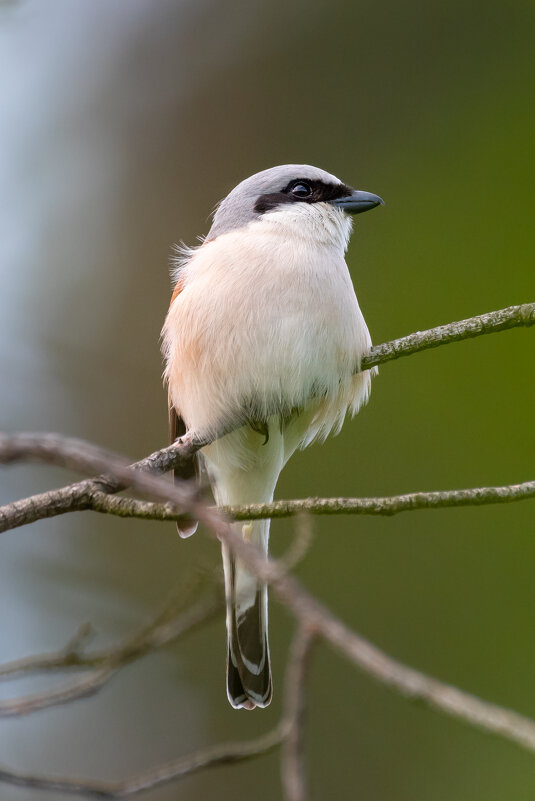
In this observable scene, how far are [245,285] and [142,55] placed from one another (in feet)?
11.0

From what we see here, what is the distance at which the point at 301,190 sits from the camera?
12.0 feet

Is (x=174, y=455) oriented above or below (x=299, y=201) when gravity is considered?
below

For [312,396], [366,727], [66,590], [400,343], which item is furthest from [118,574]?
[400,343]

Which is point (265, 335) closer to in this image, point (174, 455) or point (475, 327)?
point (174, 455)

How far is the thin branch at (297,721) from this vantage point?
1163 millimetres

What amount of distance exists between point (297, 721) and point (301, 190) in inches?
109

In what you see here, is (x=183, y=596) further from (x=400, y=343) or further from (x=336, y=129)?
(x=336, y=129)

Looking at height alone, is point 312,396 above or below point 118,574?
above

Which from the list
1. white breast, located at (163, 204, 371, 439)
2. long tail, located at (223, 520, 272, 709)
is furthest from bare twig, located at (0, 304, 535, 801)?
long tail, located at (223, 520, 272, 709)

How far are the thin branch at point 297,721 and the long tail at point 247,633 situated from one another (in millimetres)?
2124

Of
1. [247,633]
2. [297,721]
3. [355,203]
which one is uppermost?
[355,203]

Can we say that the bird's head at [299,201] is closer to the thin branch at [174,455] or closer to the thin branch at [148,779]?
the thin branch at [174,455]

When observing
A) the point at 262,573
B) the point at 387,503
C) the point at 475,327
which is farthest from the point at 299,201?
the point at 262,573

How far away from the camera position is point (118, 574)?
5.37 meters
